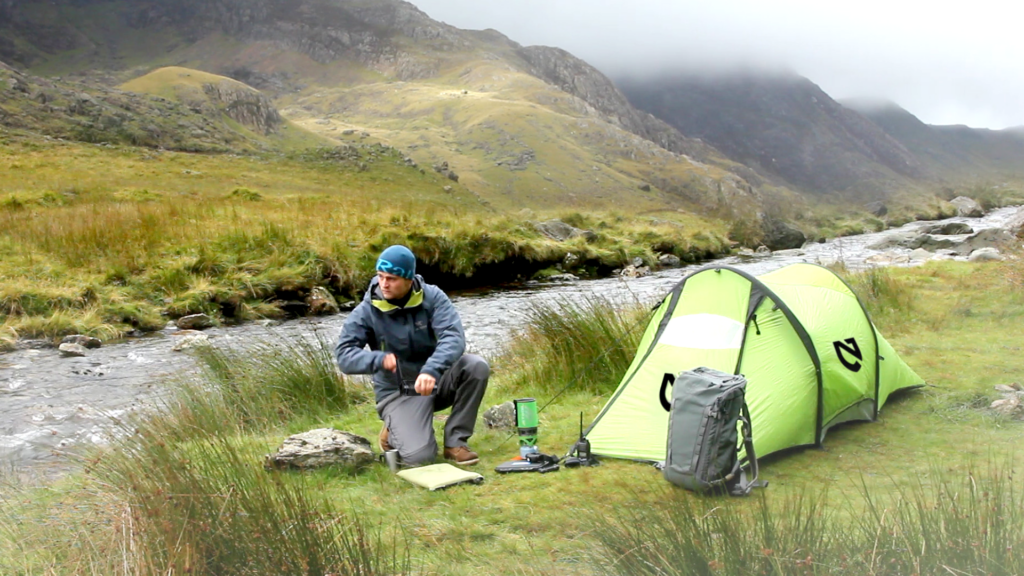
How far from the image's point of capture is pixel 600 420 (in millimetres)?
6012

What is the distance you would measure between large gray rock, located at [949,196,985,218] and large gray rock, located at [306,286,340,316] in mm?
44360

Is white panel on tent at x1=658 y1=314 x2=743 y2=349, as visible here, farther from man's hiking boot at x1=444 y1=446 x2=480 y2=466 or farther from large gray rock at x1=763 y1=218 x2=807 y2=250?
large gray rock at x1=763 y1=218 x2=807 y2=250

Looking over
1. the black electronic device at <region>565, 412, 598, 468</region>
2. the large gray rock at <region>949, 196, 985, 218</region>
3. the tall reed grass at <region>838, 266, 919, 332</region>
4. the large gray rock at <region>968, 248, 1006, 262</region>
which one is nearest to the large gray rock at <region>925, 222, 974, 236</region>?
the large gray rock at <region>968, 248, 1006, 262</region>

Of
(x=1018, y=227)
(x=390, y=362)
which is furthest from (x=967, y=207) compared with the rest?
(x=390, y=362)

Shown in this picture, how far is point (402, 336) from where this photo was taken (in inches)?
223

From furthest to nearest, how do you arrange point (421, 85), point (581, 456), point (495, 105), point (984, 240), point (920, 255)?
1. point (421, 85)
2. point (495, 105)
3. point (920, 255)
4. point (984, 240)
5. point (581, 456)

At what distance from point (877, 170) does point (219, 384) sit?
5869cm

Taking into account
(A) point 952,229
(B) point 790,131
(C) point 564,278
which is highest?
(B) point 790,131

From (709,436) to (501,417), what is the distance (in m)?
2.55

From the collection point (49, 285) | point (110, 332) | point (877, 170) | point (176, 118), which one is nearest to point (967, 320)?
point (110, 332)

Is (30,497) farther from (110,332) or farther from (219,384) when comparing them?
(110,332)

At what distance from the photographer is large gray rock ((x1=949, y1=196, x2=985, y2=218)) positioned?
45656 mm

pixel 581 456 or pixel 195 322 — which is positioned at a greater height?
pixel 581 456

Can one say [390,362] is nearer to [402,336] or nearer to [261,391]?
[402,336]
